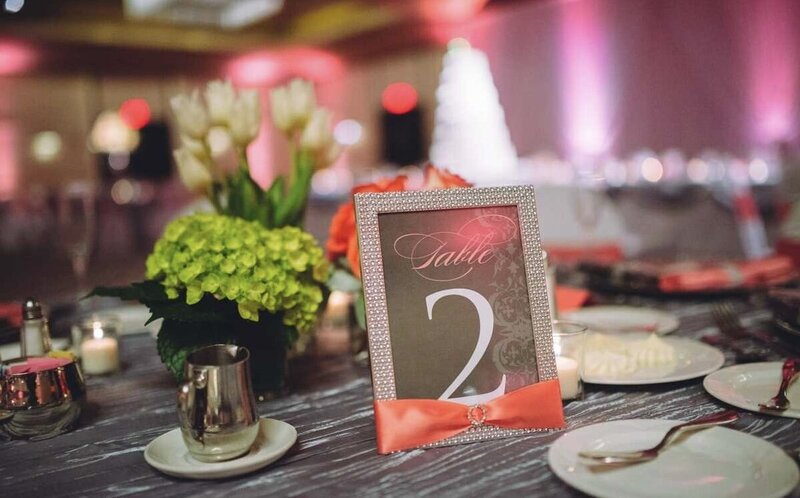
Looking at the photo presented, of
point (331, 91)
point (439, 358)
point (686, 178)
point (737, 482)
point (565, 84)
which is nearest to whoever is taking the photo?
point (737, 482)

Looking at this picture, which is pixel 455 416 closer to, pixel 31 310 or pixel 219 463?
pixel 219 463

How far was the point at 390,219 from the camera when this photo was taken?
0.79 metres

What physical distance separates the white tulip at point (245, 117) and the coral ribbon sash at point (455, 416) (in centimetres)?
53

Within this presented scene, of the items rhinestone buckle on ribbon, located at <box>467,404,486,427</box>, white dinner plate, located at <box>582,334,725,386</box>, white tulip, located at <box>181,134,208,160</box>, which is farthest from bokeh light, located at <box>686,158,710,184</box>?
rhinestone buckle on ribbon, located at <box>467,404,486,427</box>

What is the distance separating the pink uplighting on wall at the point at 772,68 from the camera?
279 inches

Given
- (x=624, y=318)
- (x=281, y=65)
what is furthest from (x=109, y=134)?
(x=624, y=318)

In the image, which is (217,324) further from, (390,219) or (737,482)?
(737,482)

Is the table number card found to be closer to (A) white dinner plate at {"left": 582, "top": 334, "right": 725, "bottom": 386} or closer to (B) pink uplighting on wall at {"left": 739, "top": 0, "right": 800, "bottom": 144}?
(A) white dinner plate at {"left": 582, "top": 334, "right": 725, "bottom": 386}

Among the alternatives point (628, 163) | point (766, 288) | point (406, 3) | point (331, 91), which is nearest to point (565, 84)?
point (628, 163)

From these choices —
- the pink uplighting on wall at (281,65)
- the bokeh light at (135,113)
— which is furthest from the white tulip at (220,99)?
the bokeh light at (135,113)

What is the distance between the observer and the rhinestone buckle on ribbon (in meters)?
0.76

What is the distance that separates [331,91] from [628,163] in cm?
609

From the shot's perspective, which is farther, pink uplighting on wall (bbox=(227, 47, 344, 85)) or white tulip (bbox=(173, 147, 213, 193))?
A: pink uplighting on wall (bbox=(227, 47, 344, 85))

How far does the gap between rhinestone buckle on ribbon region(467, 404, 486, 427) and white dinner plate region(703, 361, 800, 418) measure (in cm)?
31
